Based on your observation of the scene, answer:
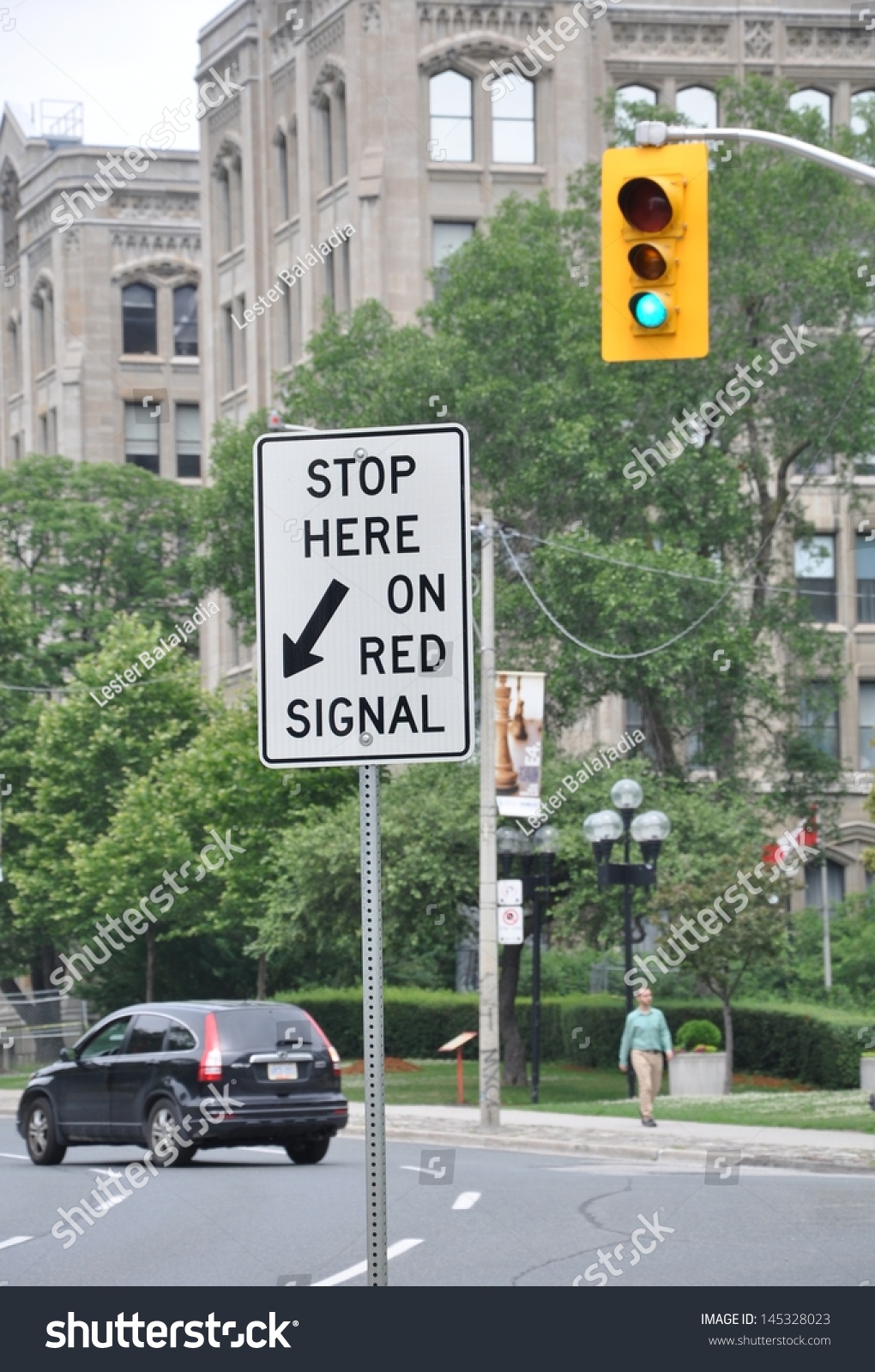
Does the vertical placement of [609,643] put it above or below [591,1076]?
above

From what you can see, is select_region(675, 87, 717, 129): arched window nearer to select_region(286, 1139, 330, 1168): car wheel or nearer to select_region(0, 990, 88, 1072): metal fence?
select_region(0, 990, 88, 1072): metal fence

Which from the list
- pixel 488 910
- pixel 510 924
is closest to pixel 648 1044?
pixel 488 910

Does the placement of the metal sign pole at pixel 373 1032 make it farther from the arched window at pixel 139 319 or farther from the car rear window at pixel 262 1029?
the arched window at pixel 139 319

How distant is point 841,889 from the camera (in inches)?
2285

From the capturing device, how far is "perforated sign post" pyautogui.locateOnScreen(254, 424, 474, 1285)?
21.8ft

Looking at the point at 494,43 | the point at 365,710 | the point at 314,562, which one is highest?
the point at 494,43

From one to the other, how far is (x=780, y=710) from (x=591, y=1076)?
6977 mm

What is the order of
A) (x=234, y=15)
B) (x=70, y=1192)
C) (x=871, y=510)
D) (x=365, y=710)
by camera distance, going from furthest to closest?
(x=234, y=15), (x=871, y=510), (x=70, y=1192), (x=365, y=710)

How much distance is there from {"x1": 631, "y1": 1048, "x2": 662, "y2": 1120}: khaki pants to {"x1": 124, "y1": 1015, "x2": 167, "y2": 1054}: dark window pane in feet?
21.0

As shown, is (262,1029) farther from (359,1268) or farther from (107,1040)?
(359,1268)

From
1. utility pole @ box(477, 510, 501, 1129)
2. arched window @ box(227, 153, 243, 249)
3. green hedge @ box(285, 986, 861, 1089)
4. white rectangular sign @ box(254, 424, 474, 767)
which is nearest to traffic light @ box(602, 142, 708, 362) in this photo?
white rectangular sign @ box(254, 424, 474, 767)

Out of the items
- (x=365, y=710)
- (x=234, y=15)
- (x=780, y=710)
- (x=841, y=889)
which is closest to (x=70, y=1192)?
(x=365, y=710)

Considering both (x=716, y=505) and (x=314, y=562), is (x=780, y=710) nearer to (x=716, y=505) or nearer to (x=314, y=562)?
(x=716, y=505)

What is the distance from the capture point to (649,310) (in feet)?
41.9
